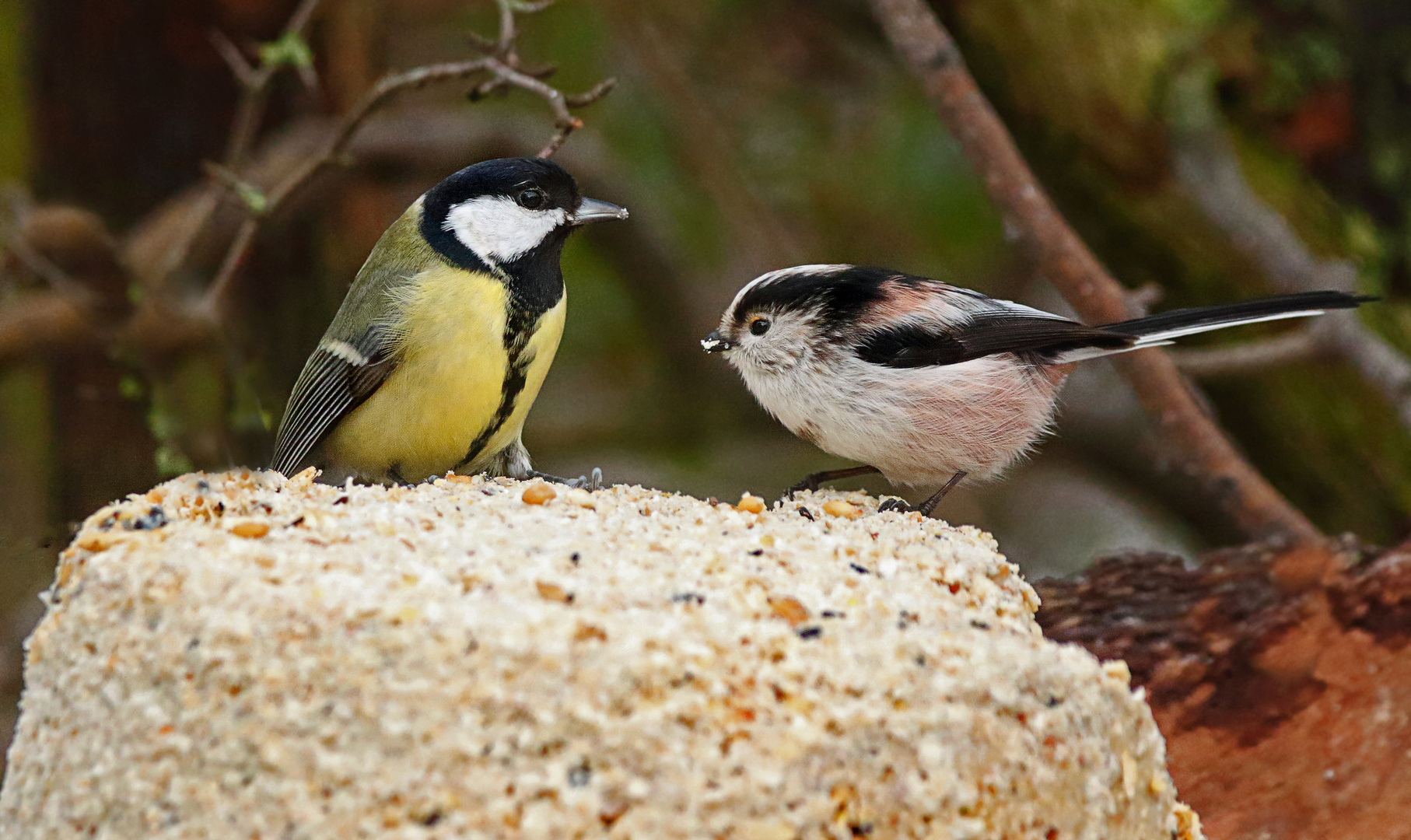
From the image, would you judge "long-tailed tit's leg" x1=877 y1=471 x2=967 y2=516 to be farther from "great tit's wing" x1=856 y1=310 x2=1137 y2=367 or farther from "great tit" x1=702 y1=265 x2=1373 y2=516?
"great tit's wing" x1=856 y1=310 x2=1137 y2=367

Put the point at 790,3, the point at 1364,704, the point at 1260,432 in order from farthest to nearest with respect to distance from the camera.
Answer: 1. the point at 790,3
2. the point at 1260,432
3. the point at 1364,704

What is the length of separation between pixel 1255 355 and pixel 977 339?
136 centimetres

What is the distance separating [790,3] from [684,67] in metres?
0.42

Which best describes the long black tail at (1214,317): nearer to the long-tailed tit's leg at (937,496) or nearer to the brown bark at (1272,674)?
the long-tailed tit's leg at (937,496)

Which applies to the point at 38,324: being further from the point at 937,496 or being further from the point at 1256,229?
the point at 1256,229

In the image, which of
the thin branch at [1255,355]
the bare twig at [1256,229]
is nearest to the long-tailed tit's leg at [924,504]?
the thin branch at [1255,355]

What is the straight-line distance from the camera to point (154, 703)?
112 centimetres

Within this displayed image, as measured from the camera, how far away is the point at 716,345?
1928 millimetres

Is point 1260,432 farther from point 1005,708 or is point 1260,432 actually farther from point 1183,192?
point 1005,708

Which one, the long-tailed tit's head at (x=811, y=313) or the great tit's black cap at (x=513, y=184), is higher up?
the long-tailed tit's head at (x=811, y=313)

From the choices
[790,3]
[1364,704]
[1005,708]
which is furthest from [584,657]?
[790,3]

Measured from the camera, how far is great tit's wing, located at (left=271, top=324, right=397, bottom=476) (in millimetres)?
1949

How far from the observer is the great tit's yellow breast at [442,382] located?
6.23 feet

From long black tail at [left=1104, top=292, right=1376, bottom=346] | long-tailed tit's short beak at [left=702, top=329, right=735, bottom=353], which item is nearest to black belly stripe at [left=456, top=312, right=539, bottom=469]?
long-tailed tit's short beak at [left=702, top=329, right=735, bottom=353]
